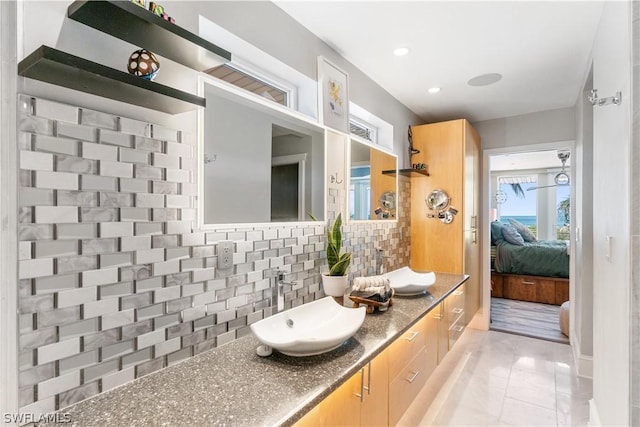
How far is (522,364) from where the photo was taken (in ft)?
9.66

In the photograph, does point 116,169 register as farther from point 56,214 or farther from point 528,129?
point 528,129

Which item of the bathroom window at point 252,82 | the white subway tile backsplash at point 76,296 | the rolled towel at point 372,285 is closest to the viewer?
the white subway tile backsplash at point 76,296

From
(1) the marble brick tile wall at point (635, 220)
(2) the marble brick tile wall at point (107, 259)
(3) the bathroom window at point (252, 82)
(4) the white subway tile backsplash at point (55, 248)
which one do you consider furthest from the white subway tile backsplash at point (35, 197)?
(1) the marble brick tile wall at point (635, 220)

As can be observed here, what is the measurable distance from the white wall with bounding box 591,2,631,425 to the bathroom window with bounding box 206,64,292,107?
156 cm

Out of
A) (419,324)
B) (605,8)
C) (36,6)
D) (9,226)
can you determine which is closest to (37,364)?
(9,226)

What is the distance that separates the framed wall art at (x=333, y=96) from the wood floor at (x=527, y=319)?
10.4 ft

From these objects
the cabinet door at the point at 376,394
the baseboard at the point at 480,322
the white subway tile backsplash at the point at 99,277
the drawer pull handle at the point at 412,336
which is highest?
the white subway tile backsplash at the point at 99,277

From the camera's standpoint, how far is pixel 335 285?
6.24 feet

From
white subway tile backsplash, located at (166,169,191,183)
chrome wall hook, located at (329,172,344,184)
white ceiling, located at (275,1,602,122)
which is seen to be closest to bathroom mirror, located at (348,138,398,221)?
chrome wall hook, located at (329,172,344,184)

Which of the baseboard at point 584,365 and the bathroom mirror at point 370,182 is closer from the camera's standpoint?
the bathroom mirror at point 370,182

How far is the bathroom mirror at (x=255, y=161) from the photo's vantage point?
141 cm

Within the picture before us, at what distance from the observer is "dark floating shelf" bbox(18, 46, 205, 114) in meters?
0.81

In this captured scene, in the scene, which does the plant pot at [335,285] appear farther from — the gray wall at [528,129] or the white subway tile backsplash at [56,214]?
the gray wall at [528,129]

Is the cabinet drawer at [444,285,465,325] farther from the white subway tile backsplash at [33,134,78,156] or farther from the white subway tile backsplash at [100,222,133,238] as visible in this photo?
the white subway tile backsplash at [33,134,78,156]
